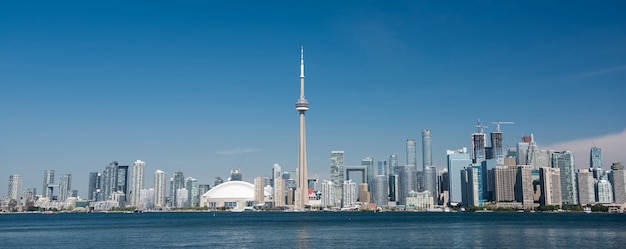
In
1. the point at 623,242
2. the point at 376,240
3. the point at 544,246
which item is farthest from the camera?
the point at 376,240

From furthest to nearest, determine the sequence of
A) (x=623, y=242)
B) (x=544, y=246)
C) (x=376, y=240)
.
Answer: (x=376, y=240) → (x=623, y=242) → (x=544, y=246)

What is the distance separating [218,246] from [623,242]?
2076 inches

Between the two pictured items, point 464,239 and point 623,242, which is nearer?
point 623,242

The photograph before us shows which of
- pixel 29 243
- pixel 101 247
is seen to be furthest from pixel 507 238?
pixel 29 243

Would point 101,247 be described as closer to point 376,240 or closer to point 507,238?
point 376,240

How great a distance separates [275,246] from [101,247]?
73.2 ft

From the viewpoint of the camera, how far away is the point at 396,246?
237 feet

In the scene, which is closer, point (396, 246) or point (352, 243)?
point (396, 246)

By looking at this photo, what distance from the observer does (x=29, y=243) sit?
85750 millimetres

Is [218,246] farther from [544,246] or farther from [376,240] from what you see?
[544,246]

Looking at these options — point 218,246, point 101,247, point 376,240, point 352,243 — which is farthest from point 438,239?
point 101,247

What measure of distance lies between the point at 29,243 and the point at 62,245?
28.9 feet

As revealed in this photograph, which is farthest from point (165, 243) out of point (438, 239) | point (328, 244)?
point (438, 239)

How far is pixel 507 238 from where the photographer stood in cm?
8462
